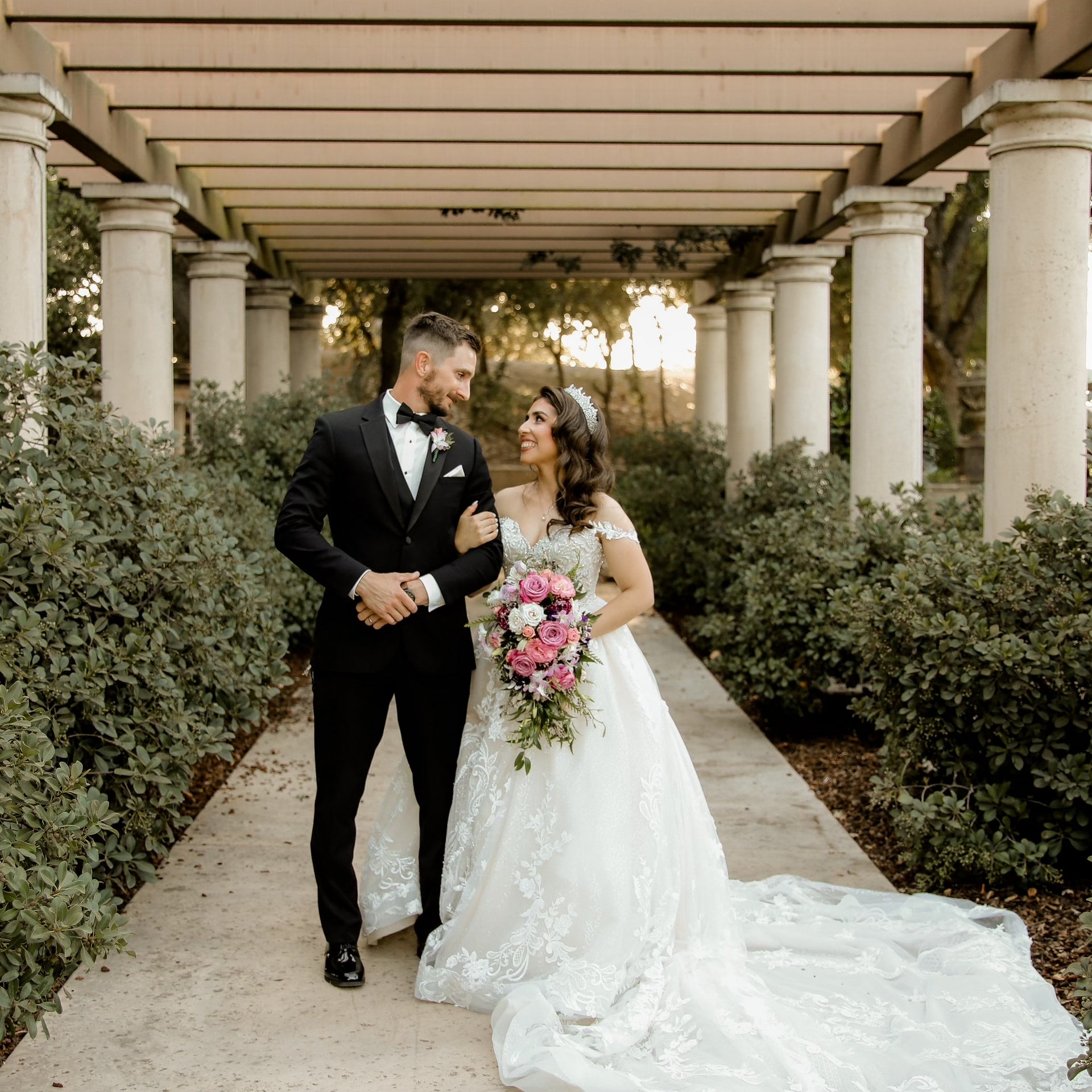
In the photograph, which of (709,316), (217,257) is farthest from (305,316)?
(217,257)

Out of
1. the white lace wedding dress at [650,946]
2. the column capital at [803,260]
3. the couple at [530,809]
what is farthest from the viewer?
the column capital at [803,260]

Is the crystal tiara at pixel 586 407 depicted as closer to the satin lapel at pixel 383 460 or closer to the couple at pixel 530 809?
the couple at pixel 530 809

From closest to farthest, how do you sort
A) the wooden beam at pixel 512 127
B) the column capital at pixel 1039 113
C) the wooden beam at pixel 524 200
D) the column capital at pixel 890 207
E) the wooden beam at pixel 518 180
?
the column capital at pixel 1039 113 → the wooden beam at pixel 512 127 → the column capital at pixel 890 207 → the wooden beam at pixel 518 180 → the wooden beam at pixel 524 200

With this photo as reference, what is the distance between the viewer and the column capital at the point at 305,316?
17.5 meters

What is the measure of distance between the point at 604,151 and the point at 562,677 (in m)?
6.47

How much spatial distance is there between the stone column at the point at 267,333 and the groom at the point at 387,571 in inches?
431

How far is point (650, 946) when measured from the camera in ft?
13.6

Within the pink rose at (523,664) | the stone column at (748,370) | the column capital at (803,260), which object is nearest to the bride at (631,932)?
the pink rose at (523,664)

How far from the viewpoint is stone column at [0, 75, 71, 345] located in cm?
660

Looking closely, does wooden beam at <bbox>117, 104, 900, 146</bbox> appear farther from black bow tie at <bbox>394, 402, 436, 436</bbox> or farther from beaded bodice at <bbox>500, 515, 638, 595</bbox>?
beaded bodice at <bbox>500, 515, 638, 595</bbox>

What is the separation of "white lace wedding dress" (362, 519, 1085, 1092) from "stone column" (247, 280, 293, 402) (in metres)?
11.2

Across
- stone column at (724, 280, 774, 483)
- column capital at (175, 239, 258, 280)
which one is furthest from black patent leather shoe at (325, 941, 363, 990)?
stone column at (724, 280, 774, 483)

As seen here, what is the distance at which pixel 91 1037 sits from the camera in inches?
154

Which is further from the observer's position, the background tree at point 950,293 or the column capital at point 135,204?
the background tree at point 950,293
